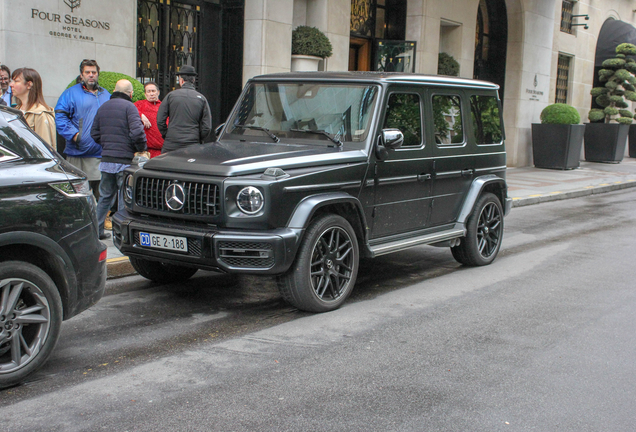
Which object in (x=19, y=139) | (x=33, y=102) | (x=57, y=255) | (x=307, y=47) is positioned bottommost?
(x=57, y=255)

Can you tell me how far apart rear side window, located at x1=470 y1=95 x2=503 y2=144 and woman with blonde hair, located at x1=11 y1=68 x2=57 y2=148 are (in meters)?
4.72

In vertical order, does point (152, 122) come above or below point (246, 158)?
above

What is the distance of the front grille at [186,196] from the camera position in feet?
17.3

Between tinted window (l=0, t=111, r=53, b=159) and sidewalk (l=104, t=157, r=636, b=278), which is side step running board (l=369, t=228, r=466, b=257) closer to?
tinted window (l=0, t=111, r=53, b=159)

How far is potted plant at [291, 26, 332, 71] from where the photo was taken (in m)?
13.9

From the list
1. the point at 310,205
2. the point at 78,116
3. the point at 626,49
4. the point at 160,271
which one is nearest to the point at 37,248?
the point at 310,205

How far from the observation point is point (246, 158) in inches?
215

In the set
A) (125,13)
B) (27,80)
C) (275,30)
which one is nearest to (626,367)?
(27,80)

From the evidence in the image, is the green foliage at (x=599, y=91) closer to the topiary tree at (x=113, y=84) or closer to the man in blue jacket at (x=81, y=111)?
the topiary tree at (x=113, y=84)

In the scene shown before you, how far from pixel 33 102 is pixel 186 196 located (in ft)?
11.3

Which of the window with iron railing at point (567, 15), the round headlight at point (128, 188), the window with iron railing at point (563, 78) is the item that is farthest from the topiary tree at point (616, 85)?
the round headlight at point (128, 188)

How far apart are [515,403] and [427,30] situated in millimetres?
14873

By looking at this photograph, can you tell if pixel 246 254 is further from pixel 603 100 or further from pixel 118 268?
pixel 603 100

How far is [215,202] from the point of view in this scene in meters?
5.24
